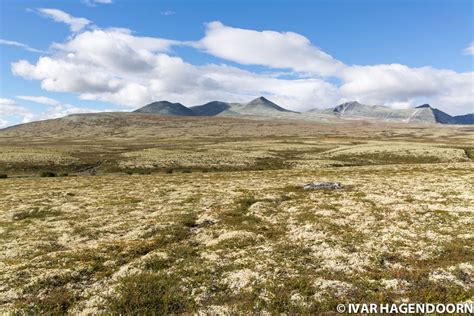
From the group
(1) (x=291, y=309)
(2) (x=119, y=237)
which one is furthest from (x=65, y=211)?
(1) (x=291, y=309)

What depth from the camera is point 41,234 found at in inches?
1247

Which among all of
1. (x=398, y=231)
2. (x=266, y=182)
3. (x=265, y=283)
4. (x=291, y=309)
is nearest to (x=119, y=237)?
(x=265, y=283)

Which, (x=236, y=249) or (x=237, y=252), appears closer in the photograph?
(x=237, y=252)

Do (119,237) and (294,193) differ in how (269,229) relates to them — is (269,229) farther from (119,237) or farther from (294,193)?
(294,193)

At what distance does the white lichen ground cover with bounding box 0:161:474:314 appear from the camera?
19.7 meters

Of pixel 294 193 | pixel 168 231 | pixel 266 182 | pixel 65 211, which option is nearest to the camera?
pixel 168 231

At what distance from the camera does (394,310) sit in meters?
18.2

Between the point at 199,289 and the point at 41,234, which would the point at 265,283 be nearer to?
the point at 199,289

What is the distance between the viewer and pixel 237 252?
26.4 metres

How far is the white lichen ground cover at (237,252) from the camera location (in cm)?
1967

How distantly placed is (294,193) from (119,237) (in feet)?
87.2

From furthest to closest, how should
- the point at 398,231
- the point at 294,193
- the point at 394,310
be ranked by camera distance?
the point at 294,193, the point at 398,231, the point at 394,310

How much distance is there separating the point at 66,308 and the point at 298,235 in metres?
18.7

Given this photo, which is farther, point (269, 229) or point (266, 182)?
point (266, 182)
